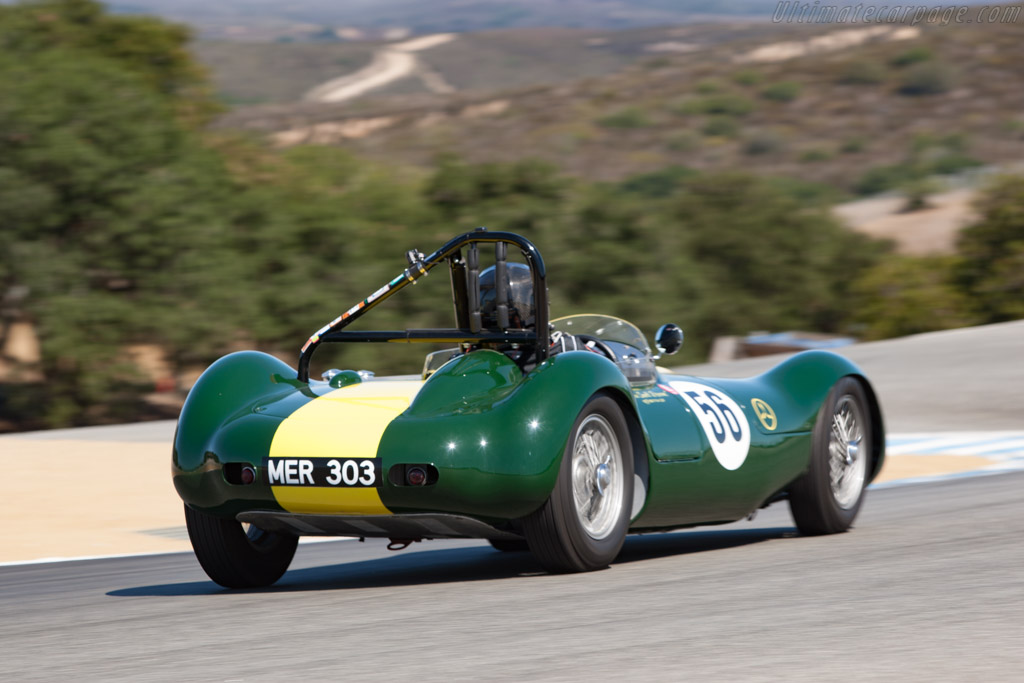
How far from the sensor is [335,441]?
6.07m

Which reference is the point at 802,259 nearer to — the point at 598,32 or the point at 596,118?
the point at 596,118

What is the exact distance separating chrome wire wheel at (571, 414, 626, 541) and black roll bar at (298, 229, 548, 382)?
0.43 meters

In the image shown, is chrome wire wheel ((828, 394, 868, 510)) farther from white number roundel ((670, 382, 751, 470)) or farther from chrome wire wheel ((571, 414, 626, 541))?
chrome wire wheel ((571, 414, 626, 541))

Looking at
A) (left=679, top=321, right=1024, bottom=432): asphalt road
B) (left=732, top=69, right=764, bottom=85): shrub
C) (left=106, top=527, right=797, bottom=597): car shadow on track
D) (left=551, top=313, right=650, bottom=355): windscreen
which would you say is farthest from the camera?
(left=732, top=69, right=764, bottom=85): shrub

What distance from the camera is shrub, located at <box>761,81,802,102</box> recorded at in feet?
295

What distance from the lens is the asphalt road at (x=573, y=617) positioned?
4.36 m

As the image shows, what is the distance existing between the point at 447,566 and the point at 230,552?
1.34 metres

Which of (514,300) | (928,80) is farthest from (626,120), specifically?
(514,300)

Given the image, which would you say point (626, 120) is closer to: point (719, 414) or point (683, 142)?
point (683, 142)

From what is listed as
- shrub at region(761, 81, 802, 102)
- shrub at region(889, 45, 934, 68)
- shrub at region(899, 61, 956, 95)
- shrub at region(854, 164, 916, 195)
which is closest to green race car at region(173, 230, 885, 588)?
shrub at region(854, 164, 916, 195)

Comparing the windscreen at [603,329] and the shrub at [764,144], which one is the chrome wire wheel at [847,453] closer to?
the windscreen at [603,329]

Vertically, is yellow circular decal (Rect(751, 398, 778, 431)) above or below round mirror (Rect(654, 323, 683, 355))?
below

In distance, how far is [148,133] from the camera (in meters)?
26.1

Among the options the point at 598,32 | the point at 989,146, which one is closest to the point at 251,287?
the point at 989,146
